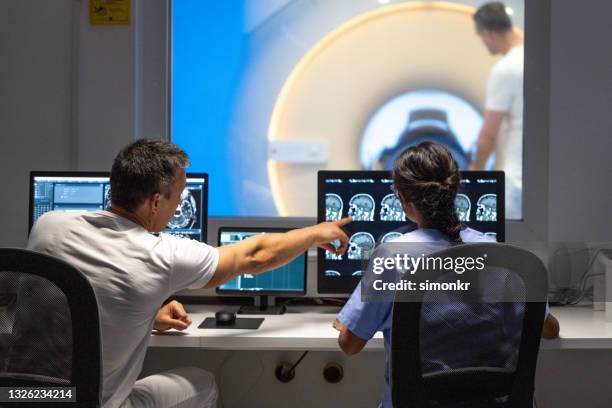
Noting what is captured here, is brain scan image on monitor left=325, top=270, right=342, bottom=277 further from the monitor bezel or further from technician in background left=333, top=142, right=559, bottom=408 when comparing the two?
technician in background left=333, top=142, right=559, bottom=408

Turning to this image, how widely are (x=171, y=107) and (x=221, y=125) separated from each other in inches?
9.4

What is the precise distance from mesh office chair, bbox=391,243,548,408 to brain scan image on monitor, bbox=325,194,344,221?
3.25ft

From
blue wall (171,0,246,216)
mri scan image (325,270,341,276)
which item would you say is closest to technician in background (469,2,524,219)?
mri scan image (325,270,341,276)

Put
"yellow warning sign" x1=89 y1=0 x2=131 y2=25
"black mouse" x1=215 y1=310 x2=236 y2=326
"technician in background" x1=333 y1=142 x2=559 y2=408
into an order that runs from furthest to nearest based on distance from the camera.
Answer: "yellow warning sign" x1=89 y1=0 x2=131 y2=25, "black mouse" x1=215 y1=310 x2=236 y2=326, "technician in background" x1=333 y1=142 x2=559 y2=408

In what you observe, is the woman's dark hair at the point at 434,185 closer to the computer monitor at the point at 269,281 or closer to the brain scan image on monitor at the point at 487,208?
the brain scan image on monitor at the point at 487,208

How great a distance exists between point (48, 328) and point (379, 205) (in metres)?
1.33

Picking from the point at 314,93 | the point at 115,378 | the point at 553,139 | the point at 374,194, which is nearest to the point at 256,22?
the point at 314,93

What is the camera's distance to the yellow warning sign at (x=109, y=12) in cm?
286

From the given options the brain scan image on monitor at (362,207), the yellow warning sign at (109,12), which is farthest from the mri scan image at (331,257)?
the yellow warning sign at (109,12)

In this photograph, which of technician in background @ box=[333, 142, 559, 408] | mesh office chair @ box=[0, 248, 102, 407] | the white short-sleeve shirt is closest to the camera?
mesh office chair @ box=[0, 248, 102, 407]

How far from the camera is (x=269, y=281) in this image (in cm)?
255

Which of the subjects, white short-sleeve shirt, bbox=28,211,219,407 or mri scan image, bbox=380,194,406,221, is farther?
mri scan image, bbox=380,194,406,221

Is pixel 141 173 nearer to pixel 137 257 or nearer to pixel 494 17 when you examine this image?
pixel 137 257

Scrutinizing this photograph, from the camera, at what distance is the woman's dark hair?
5.89 ft
